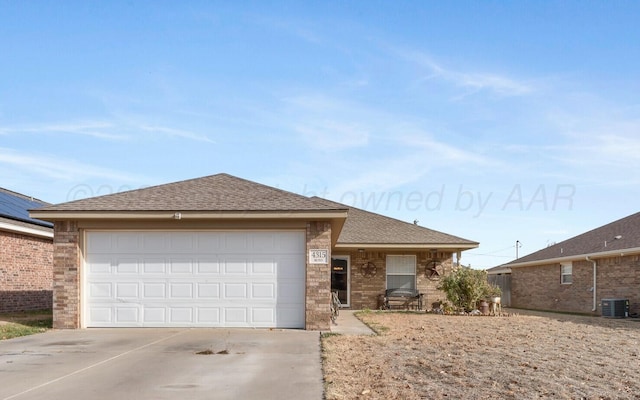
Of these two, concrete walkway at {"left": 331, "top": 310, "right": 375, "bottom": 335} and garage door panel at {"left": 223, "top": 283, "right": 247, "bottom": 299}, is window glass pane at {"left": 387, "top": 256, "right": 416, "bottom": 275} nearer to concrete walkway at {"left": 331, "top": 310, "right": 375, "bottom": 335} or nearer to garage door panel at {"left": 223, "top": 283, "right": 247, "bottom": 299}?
concrete walkway at {"left": 331, "top": 310, "right": 375, "bottom": 335}

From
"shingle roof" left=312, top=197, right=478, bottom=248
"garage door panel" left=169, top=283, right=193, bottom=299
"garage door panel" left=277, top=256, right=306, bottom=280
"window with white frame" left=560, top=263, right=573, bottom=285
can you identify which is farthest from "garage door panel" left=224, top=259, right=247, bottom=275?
"window with white frame" left=560, top=263, right=573, bottom=285

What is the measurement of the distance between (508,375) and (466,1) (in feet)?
28.2

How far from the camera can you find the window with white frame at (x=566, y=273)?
26.8 m

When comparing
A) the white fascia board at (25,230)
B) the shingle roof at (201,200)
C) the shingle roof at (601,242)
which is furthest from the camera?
the shingle roof at (601,242)

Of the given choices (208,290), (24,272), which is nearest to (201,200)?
(208,290)

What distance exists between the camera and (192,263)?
14.6 metres

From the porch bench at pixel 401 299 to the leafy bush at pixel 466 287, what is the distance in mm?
1917

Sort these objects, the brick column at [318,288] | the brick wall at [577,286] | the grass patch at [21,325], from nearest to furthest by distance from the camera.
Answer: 1. the grass patch at [21,325]
2. the brick column at [318,288]
3. the brick wall at [577,286]

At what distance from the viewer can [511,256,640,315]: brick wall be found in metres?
21.9

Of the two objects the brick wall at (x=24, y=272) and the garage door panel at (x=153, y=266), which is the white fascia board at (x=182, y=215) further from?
the brick wall at (x=24, y=272)

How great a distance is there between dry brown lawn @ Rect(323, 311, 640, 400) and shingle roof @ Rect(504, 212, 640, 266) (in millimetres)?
8649

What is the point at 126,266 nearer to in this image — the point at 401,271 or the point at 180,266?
the point at 180,266

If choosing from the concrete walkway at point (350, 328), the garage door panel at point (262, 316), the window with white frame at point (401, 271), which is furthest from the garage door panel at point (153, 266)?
the window with white frame at point (401, 271)

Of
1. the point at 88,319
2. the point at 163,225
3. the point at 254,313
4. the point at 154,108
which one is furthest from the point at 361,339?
the point at 154,108
